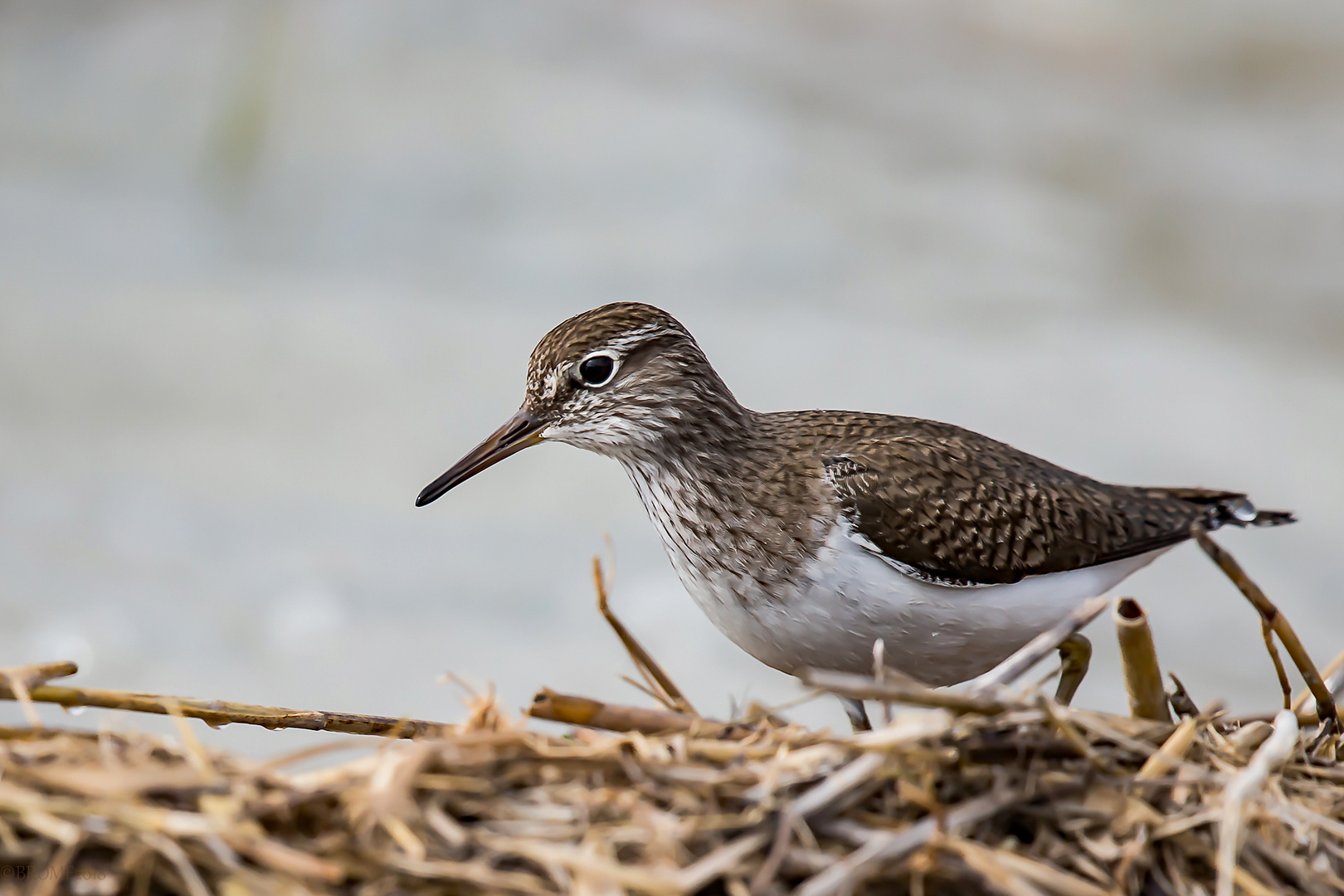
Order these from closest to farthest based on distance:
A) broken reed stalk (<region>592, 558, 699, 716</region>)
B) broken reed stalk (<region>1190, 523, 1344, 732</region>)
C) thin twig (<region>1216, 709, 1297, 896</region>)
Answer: thin twig (<region>1216, 709, 1297, 896</region>) → broken reed stalk (<region>1190, 523, 1344, 732</region>) → broken reed stalk (<region>592, 558, 699, 716</region>)

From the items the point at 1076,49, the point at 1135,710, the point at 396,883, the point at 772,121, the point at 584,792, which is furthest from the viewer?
the point at 772,121

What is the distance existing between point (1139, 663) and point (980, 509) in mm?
653

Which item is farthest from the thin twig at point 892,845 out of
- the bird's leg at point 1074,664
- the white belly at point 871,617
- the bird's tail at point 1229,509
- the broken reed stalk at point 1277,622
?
the bird's tail at point 1229,509

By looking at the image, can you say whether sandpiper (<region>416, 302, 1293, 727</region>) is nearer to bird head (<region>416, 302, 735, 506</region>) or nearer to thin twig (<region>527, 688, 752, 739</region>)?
bird head (<region>416, 302, 735, 506</region>)

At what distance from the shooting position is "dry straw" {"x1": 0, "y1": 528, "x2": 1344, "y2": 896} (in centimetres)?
107

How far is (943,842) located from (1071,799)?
207 millimetres

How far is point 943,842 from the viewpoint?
A: 1138 mm

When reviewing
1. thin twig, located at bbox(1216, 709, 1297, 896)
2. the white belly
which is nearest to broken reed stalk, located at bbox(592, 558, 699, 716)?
the white belly

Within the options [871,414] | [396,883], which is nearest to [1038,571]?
[871,414]

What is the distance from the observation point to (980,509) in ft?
7.13

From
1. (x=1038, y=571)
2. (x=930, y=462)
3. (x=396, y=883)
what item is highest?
(x=930, y=462)

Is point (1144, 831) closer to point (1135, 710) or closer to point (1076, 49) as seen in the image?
point (1135, 710)

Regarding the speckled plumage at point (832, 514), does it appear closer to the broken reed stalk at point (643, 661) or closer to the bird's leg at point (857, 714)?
the bird's leg at point (857, 714)

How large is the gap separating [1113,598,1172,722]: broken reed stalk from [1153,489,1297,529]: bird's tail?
0.94 meters
